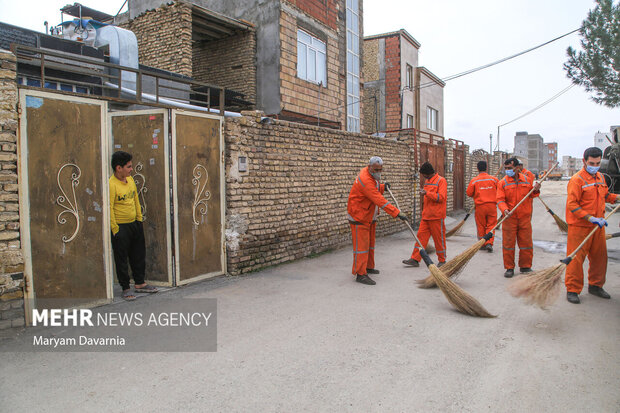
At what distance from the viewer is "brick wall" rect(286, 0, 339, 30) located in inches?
502

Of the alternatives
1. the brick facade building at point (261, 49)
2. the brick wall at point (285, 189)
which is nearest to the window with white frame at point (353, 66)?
the brick facade building at point (261, 49)

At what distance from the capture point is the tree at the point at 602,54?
18.0 m

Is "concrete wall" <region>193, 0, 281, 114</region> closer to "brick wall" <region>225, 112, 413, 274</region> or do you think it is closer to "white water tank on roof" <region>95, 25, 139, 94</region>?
"brick wall" <region>225, 112, 413, 274</region>

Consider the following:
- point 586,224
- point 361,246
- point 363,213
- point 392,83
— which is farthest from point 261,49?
point 392,83

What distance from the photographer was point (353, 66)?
1584 cm

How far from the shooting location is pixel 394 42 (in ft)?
73.3

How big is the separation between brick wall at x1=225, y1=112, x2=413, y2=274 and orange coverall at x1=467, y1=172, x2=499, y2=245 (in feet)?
8.60

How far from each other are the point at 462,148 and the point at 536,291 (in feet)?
46.2

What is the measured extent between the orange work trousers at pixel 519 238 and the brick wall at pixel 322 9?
9171 millimetres

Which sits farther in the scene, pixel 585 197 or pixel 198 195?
pixel 198 195

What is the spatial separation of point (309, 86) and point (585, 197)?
30.5 feet

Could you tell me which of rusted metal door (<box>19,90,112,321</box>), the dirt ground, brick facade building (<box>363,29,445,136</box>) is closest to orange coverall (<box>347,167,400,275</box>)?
the dirt ground

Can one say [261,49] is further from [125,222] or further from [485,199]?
[125,222]

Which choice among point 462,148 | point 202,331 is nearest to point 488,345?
point 202,331
